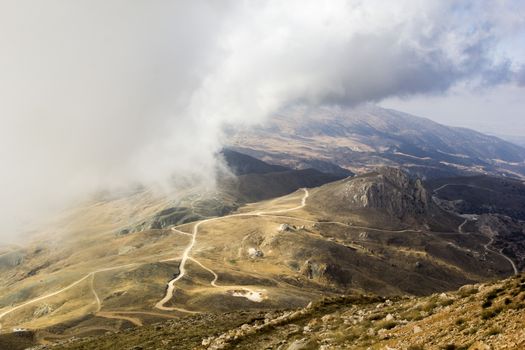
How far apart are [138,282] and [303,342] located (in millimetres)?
128633

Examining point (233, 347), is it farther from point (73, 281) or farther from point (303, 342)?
point (73, 281)

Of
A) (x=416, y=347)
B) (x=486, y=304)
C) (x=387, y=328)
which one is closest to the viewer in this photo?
(x=416, y=347)

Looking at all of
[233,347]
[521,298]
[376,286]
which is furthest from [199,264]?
[521,298]

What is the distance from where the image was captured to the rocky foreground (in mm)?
25172

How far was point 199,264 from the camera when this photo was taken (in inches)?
7298

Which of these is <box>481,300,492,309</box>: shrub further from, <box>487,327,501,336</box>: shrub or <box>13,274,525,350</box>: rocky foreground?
<box>487,327,501,336</box>: shrub

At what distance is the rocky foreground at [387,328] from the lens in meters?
25.2

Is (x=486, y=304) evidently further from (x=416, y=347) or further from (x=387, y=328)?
(x=387, y=328)

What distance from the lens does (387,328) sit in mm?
34594

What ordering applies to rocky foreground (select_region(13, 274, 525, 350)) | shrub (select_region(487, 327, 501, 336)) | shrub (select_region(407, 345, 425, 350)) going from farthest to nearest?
shrub (select_region(407, 345, 425, 350))
rocky foreground (select_region(13, 274, 525, 350))
shrub (select_region(487, 327, 501, 336))

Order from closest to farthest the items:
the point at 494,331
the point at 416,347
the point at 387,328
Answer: the point at 494,331
the point at 416,347
the point at 387,328

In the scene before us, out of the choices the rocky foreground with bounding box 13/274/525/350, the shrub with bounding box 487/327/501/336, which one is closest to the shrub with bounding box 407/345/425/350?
the rocky foreground with bounding box 13/274/525/350

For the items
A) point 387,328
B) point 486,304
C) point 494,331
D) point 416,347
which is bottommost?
point 387,328

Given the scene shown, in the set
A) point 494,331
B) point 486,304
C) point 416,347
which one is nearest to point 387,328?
point 486,304
